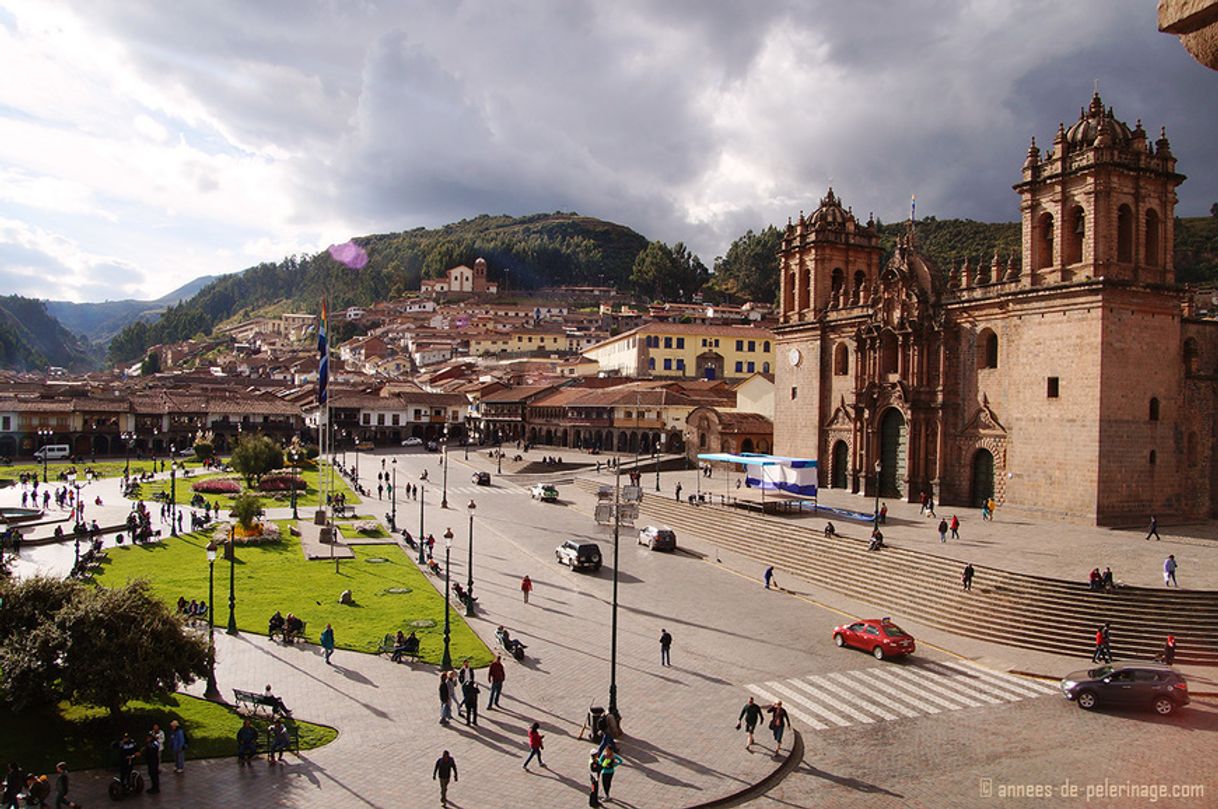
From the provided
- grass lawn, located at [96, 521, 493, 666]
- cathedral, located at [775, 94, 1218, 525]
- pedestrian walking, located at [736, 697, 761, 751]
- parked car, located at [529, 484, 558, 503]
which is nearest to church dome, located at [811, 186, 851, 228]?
cathedral, located at [775, 94, 1218, 525]

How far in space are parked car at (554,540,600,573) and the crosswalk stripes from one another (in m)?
12.1

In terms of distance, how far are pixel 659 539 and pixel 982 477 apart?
14.5 m

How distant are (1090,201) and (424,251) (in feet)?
596

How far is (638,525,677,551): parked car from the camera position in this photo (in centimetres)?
3419

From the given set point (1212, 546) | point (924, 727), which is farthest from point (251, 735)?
point (1212, 546)

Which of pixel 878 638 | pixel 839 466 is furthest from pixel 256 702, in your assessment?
pixel 839 466

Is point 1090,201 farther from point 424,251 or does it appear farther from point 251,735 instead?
point 424,251

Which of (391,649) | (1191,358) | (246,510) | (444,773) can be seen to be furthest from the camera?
(246,510)

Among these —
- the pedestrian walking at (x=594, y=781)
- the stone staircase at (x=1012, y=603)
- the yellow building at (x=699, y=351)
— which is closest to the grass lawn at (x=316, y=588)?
the pedestrian walking at (x=594, y=781)

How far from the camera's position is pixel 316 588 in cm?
2680

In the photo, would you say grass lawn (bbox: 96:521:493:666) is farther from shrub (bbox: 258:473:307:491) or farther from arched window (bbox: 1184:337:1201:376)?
arched window (bbox: 1184:337:1201:376)

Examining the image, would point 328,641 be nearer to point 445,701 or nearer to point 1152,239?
point 445,701

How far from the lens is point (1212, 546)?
28.0 meters

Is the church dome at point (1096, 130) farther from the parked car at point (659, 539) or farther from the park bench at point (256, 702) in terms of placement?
the park bench at point (256, 702)
